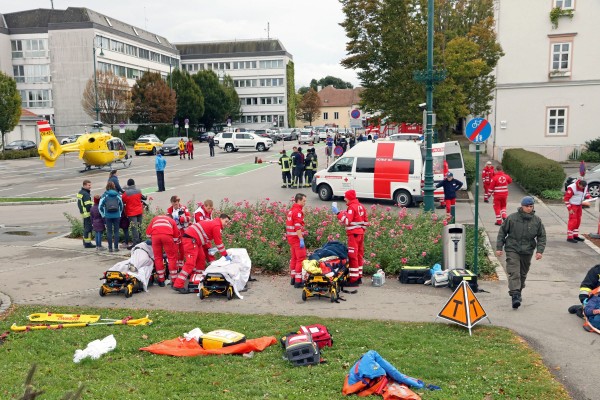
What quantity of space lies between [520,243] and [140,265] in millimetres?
6856

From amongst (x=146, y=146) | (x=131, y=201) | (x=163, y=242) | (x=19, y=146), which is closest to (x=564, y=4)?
(x=131, y=201)

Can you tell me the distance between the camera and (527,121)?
34688 millimetres

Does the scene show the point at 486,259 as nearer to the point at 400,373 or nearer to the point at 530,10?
the point at 400,373

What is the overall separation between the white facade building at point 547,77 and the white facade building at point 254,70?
227 feet

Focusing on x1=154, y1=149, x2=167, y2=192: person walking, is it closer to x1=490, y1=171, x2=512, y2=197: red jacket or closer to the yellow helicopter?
the yellow helicopter

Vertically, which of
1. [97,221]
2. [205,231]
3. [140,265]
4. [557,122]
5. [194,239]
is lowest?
[140,265]

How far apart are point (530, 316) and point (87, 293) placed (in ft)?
25.6

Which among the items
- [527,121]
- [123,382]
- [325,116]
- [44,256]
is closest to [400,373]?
[123,382]

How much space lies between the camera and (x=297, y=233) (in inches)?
416

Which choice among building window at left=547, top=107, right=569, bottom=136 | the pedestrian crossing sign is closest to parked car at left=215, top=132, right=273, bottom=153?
building window at left=547, top=107, right=569, bottom=136

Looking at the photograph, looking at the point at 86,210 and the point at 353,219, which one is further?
the point at 86,210

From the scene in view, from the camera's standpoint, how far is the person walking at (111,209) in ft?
43.8

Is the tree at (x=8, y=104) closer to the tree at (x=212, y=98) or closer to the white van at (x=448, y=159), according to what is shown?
the tree at (x=212, y=98)

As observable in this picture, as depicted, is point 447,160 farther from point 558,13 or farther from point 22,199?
point 558,13
